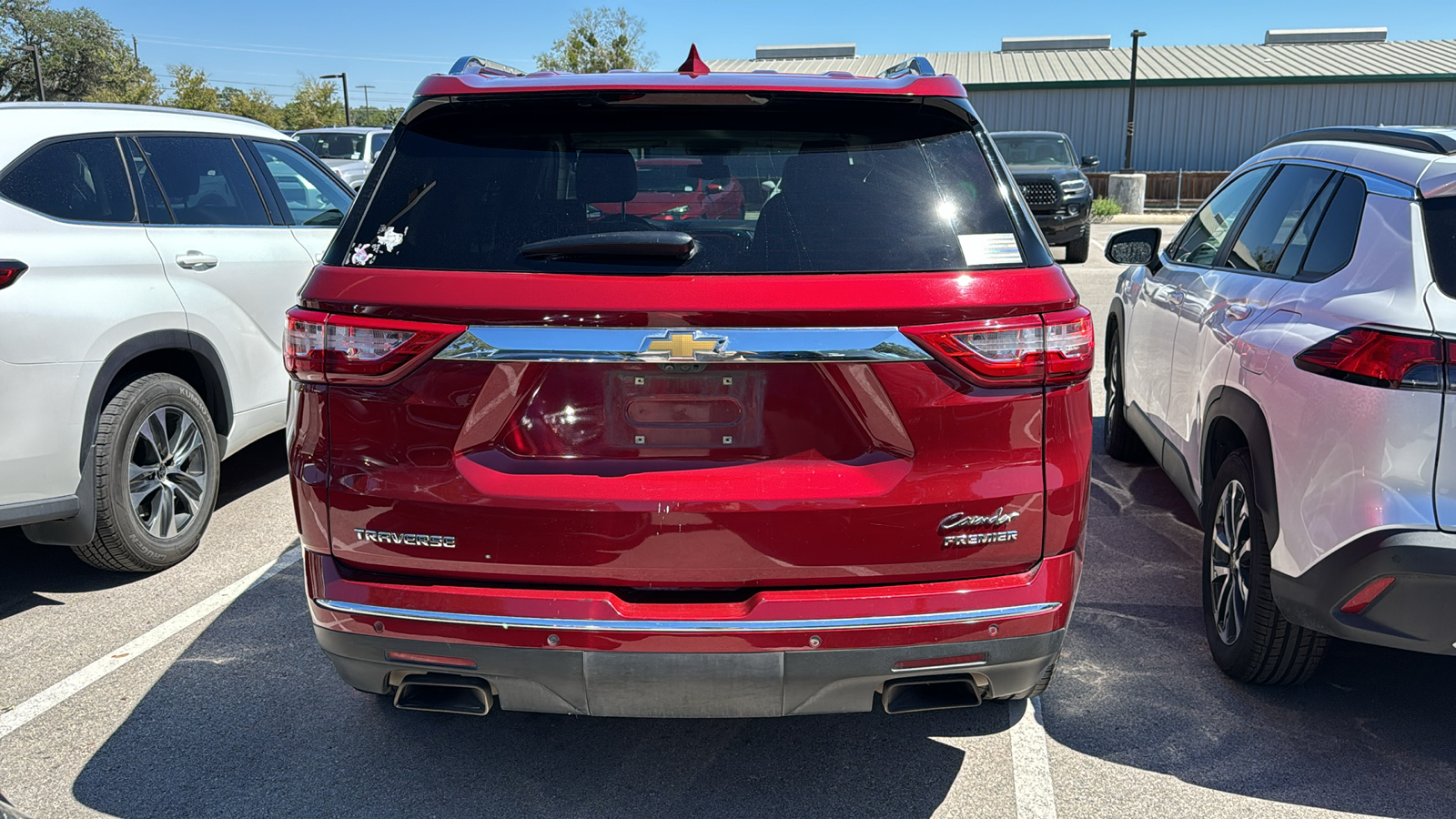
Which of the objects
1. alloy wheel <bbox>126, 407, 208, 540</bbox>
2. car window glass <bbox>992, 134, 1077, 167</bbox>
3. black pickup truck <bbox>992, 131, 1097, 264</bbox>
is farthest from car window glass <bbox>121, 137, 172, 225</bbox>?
car window glass <bbox>992, 134, 1077, 167</bbox>

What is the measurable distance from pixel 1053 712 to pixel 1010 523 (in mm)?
1280

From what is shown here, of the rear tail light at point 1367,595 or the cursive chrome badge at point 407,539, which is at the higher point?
the cursive chrome badge at point 407,539

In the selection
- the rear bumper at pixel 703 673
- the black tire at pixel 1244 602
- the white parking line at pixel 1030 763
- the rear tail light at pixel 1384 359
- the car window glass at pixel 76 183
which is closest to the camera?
the rear bumper at pixel 703 673

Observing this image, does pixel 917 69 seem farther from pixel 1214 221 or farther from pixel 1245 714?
pixel 1214 221

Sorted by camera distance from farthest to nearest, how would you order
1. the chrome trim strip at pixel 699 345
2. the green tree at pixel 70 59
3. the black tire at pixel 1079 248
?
1. the green tree at pixel 70 59
2. the black tire at pixel 1079 248
3. the chrome trim strip at pixel 699 345

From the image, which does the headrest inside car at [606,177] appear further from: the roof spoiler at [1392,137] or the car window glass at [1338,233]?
the roof spoiler at [1392,137]

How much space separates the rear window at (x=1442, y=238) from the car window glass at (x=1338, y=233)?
0.24 meters

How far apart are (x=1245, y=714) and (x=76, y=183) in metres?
4.65

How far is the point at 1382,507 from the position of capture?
8.97 feet

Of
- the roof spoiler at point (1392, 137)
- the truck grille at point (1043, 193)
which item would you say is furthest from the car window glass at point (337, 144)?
the roof spoiler at point (1392, 137)

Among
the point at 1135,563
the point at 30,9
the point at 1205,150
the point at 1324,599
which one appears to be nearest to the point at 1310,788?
the point at 1324,599

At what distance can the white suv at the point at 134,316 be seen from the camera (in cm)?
396

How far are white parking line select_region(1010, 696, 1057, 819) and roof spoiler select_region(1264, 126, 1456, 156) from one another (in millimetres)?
2008

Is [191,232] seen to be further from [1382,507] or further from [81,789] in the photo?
[1382,507]
